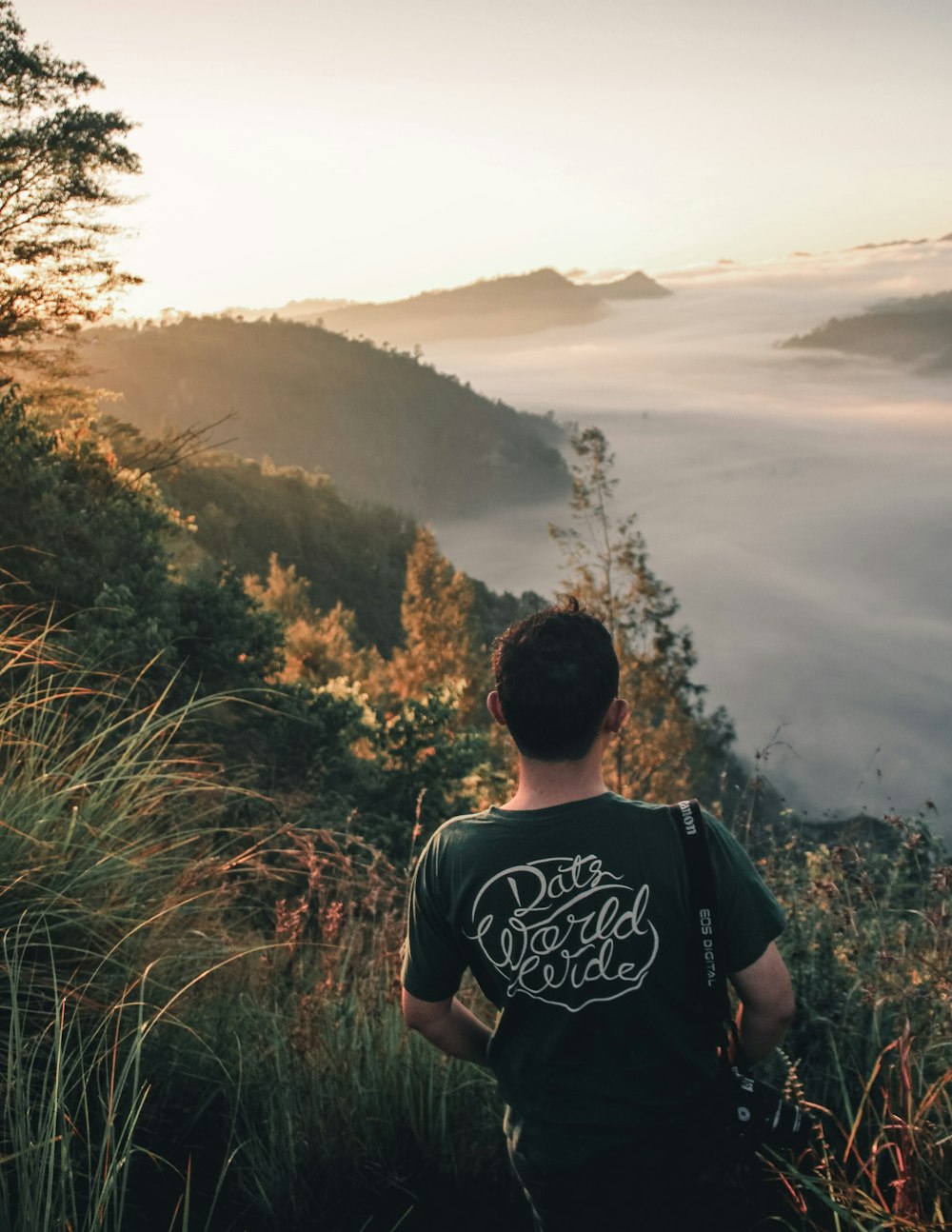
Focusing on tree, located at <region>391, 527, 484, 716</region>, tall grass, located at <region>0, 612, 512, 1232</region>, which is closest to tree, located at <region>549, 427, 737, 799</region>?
tree, located at <region>391, 527, 484, 716</region>

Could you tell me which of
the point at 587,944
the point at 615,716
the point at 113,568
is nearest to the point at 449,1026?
the point at 587,944

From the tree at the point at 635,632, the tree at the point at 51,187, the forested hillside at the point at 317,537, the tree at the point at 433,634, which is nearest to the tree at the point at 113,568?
the tree at the point at 51,187

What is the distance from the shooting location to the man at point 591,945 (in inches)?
66.7

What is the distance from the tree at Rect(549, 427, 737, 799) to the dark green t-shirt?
21724 mm

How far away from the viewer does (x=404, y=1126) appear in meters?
2.72

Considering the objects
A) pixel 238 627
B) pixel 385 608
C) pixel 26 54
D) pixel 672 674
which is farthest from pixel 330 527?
pixel 238 627

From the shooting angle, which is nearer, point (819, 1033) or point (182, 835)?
point (819, 1033)

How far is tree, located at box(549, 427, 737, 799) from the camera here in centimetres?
2467

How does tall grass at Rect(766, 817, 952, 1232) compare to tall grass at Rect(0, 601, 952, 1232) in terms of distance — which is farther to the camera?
tall grass at Rect(0, 601, 952, 1232)

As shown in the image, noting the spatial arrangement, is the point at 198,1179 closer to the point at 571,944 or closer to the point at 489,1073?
the point at 489,1073

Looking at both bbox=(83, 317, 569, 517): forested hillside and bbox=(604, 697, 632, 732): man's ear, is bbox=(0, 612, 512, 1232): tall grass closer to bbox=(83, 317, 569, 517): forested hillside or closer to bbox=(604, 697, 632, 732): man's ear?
bbox=(604, 697, 632, 732): man's ear

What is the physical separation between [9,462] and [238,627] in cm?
308

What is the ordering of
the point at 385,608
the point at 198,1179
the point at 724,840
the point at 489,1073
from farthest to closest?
1. the point at 385,608
2. the point at 489,1073
3. the point at 198,1179
4. the point at 724,840

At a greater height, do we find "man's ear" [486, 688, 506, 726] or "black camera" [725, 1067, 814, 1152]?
"man's ear" [486, 688, 506, 726]
